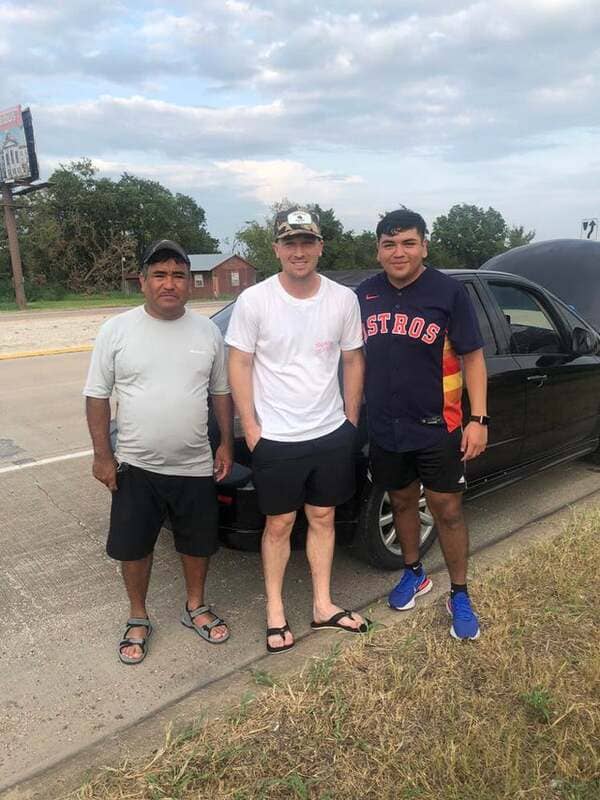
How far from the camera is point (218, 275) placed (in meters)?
61.8

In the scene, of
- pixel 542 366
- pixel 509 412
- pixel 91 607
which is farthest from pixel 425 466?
pixel 91 607

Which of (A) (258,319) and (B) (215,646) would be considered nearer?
(A) (258,319)

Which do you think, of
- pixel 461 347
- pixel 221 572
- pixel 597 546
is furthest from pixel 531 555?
pixel 221 572

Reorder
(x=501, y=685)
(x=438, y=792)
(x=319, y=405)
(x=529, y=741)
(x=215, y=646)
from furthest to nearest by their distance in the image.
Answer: (x=215, y=646), (x=319, y=405), (x=501, y=685), (x=529, y=741), (x=438, y=792)

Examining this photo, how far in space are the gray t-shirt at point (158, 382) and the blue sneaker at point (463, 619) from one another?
4.19 feet

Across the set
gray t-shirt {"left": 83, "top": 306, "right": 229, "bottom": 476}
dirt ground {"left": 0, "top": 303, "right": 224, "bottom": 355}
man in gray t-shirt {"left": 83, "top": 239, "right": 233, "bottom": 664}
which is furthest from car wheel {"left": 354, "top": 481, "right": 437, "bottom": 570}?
dirt ground {"left": 0, "top": 303, "right": 224, "bottom": 355}

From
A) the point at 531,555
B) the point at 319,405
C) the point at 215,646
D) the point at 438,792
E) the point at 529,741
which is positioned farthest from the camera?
the point at 531,555

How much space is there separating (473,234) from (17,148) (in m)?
53.7

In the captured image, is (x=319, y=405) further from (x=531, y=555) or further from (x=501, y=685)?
(x=531, y=555)

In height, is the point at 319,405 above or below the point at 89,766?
above

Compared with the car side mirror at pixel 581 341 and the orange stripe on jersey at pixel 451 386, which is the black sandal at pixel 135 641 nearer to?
the orange stripe on jersey at pixel 451 386

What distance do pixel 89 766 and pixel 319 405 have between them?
1.53 meters

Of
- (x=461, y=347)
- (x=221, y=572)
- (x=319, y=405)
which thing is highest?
(x=461, y=347)

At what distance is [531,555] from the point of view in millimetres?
3562
